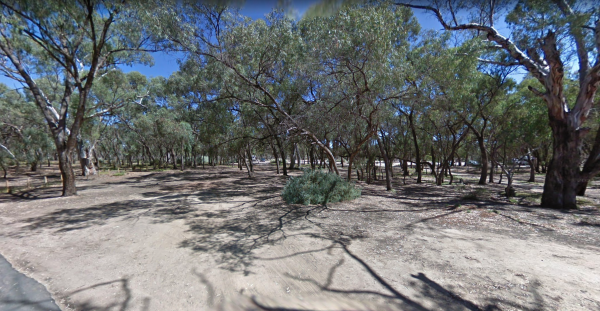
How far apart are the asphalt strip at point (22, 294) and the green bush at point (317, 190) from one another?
6.17 meters

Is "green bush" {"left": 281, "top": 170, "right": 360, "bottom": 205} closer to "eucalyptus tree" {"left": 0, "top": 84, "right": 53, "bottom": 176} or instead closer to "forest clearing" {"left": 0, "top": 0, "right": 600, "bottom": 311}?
"forest clearing" {"left": 0, "top": 0, "right": 600, "bottom": 311}

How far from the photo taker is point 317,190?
8.52 meters

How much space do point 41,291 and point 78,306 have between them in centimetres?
94

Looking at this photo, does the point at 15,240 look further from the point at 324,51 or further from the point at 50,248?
the point at 324,51

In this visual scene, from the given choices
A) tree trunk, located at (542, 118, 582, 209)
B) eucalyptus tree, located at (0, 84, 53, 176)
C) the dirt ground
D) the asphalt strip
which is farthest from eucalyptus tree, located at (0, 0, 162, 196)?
tree trunk, located at (542, 118, 582, 209)

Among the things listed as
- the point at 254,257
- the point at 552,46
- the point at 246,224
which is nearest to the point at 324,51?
the point at 246,224

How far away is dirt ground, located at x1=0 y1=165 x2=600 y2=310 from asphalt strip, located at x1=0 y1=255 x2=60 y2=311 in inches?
4.5

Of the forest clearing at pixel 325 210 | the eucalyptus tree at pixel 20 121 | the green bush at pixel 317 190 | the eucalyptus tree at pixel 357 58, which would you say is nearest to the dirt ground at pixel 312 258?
the forest clearing at pixel 325 210

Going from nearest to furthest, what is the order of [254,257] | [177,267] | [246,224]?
1. [177,267]
2. [254,257]
3. [246,224]

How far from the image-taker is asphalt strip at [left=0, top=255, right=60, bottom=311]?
2937 mm

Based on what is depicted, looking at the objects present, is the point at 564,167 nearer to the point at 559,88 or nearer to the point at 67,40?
the point at 559,88

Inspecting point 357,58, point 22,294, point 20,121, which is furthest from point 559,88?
point 20,121

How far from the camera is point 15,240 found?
5.11 m

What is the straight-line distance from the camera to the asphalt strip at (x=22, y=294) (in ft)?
9.64
